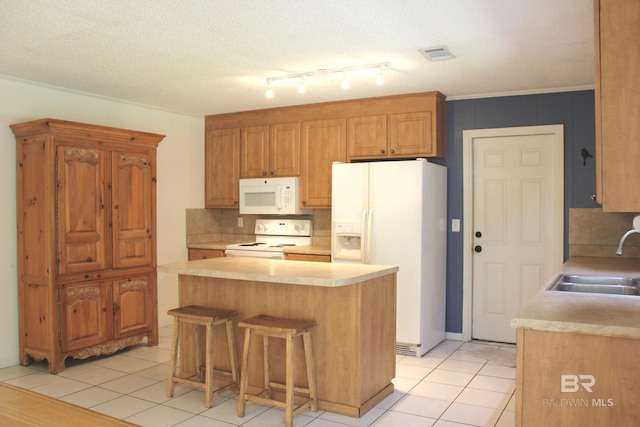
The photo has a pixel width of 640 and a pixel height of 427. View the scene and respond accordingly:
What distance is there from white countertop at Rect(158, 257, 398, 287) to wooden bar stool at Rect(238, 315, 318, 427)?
26cm

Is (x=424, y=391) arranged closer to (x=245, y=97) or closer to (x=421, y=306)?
(x=421, y=306)

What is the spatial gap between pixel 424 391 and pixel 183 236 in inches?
132

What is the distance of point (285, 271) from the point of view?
340 cm

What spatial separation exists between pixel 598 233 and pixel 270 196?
3.14 m

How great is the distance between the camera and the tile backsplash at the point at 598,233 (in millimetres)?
4289

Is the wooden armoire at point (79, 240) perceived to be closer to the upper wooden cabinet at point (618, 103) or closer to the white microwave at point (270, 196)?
the white microwave at point (270, 196)

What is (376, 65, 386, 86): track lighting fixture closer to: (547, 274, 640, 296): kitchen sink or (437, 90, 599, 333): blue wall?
(437, 90, 599, 333): blue wall

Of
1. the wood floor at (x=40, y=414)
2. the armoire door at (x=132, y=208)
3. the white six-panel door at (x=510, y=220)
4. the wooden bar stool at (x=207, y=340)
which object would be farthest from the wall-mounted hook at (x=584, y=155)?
the wood floor at (x=40, y=414)

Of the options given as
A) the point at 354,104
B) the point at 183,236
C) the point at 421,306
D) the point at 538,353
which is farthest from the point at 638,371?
the point at 183,236

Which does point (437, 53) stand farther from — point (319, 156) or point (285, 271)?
point (319, 156)

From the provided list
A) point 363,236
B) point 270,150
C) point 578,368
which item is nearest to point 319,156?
point 270,150

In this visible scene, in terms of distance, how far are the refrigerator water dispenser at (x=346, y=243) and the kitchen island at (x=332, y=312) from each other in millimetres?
1098

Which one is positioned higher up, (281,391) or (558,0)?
(558,0)

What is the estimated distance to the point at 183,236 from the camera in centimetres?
598
